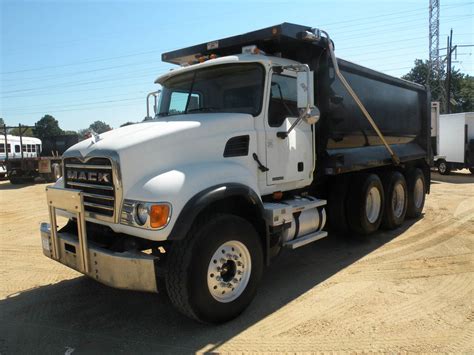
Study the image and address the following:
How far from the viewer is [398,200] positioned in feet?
27.2

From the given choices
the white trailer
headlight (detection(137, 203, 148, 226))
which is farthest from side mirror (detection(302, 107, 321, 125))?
the white trailer

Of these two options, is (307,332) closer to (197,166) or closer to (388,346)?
(388,346)

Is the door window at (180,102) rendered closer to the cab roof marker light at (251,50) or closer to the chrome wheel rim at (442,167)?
Answer: the cab roof marker light at (251,50)

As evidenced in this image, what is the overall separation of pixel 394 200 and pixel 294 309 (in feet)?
15.7

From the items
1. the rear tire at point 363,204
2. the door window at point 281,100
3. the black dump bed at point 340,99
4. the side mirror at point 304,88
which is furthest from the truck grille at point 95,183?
the rear tire at point 363,204

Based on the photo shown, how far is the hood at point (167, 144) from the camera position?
3.76m

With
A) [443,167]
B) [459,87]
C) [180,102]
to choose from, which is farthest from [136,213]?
[459,87]

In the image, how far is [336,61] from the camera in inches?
232

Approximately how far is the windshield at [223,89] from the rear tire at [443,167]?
17624 mm

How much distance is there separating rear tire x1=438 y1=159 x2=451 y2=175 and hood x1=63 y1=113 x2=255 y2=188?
17.8 m

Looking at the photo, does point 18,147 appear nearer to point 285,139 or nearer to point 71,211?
point 71,211

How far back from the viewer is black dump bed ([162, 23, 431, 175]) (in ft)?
17.6

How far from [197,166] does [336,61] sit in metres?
3.12

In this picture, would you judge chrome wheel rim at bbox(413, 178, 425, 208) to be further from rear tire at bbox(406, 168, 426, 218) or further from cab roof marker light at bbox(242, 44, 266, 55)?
cab roof marker light at bbox(242, 44, 266, 55)
